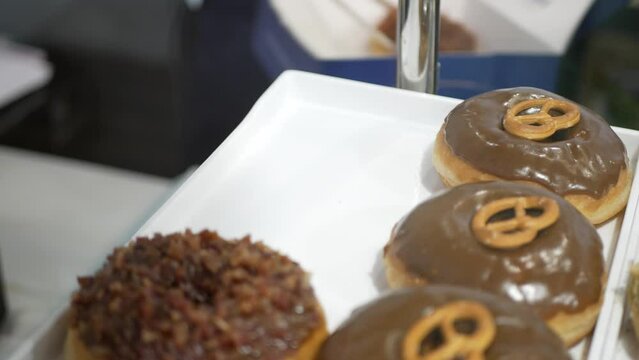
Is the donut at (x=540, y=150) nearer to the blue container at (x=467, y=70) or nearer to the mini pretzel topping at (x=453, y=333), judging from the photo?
the mini pretzel topping at (x=453, y=333)

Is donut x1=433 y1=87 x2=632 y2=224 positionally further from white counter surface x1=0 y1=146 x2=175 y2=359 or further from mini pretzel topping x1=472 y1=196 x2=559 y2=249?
white counter surface x1=0 y1=146 x2=175 y2=359

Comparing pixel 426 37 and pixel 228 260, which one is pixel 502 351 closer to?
pixel 228 260

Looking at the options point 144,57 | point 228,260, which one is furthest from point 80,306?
point 144,57

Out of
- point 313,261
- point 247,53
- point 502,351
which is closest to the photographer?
point 502,351

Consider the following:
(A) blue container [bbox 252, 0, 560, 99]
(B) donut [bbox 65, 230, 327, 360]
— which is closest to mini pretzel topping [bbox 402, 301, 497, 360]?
(B) donut [bbox 65, 230, 327, 360]

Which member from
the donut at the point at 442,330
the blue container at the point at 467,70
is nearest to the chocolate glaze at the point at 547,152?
the donut at the point at 442,330
